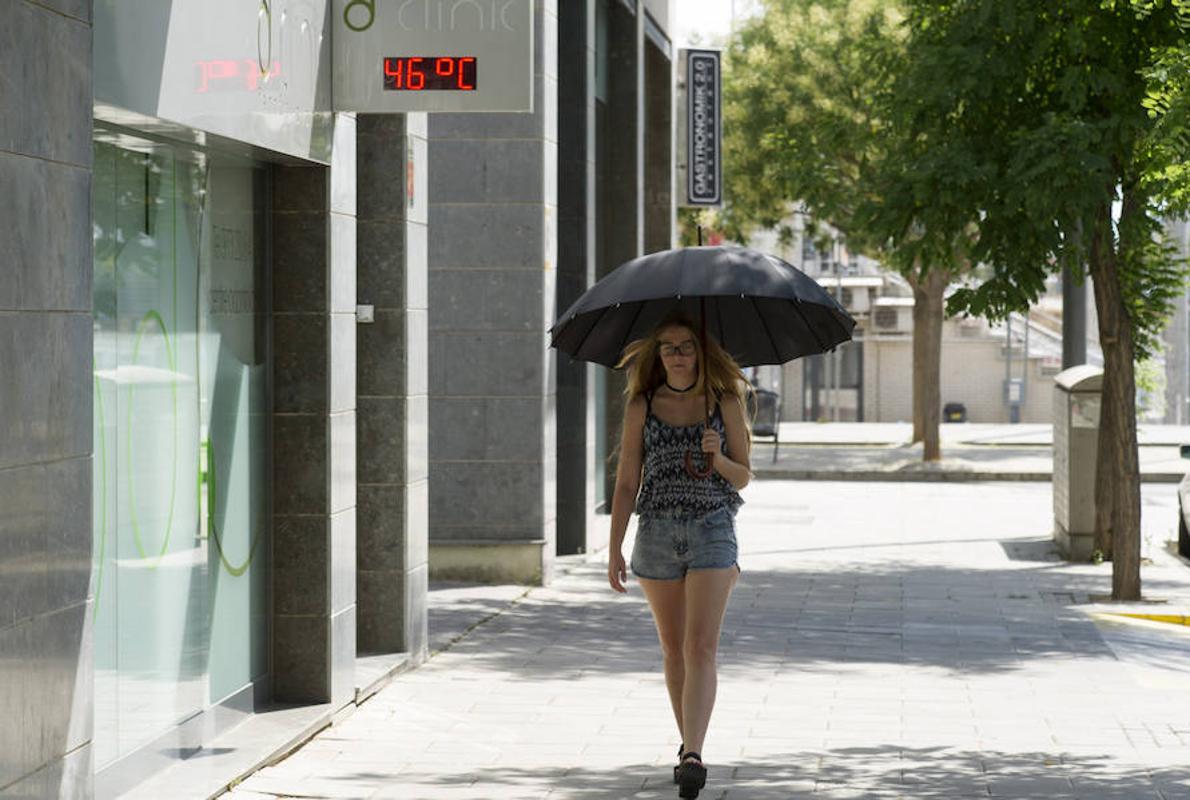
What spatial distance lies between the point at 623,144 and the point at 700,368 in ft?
41.8

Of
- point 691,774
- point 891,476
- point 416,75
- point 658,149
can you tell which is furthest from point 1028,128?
point 891,476

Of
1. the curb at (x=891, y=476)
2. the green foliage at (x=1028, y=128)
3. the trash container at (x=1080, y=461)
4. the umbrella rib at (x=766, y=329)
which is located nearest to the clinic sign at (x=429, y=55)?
the umbrella rib at (x=766, y=329)

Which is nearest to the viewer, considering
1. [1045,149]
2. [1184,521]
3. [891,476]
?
[1045,149]

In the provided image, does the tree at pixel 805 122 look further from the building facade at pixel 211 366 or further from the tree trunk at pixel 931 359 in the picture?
the building facade at pixel 211 366

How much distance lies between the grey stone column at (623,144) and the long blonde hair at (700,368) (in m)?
12.2

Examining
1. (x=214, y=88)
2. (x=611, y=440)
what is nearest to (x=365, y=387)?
(x=214, y=88)

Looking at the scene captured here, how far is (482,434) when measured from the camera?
14078mm

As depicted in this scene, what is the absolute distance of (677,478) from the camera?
7.01m

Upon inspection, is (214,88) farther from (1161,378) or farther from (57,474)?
(1161,378)

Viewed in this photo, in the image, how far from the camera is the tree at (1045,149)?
12953 mm

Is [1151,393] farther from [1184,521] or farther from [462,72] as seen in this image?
[462,72]

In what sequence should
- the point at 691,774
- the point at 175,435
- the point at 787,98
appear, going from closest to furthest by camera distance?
the point at 691,774 < the point at 175,435 < the point at 787,98

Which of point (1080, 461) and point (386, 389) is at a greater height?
point (386, 389)

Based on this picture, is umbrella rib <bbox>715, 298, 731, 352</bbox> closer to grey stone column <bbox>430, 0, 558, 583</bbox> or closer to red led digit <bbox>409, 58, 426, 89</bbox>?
red led digit <bbox>409, 58, 426, 89</bbox>
